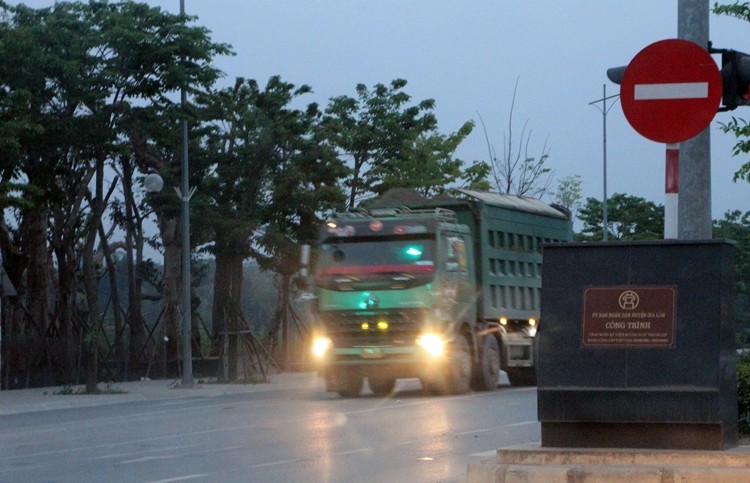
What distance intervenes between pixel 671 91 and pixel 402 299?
1681cm

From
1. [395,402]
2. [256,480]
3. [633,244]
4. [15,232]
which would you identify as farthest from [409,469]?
[15,232]

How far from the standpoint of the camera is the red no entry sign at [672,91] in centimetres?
802

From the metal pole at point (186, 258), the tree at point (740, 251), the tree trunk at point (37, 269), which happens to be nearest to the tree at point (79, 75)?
the metal pole at point (186, 258)

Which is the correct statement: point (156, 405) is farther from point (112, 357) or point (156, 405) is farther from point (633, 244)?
point (633, 244)

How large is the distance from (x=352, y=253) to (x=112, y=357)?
14310 millimetres

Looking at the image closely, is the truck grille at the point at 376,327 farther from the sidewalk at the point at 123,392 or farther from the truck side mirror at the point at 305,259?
the sidewalk at the point at 123,392

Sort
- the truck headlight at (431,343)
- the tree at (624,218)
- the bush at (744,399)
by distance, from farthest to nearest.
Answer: the tree at (624,218) < the truck headlight at (431,343) < the bush at (744,399)

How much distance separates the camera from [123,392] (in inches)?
1212

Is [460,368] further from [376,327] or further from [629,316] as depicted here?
[629,316]

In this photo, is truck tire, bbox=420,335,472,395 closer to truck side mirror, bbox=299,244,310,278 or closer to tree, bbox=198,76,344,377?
truck side mirror, bbox=299,244,310,278

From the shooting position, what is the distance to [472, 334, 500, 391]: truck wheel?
27.2 m

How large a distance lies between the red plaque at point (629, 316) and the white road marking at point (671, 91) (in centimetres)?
114

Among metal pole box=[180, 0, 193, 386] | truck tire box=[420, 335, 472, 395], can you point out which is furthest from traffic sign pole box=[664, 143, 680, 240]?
metal pole box=[180, 0, 193, 386]

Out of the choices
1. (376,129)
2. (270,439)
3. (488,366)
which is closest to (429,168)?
(376,129)
